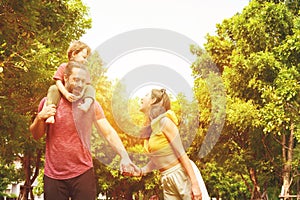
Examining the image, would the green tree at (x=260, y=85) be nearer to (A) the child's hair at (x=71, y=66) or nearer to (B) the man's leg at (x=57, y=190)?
(A) the child's hair at (x=71, y=66)

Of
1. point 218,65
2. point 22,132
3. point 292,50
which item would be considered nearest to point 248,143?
point 218,65

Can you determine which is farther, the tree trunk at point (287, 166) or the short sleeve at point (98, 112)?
the tree trunk at point (287, 166)

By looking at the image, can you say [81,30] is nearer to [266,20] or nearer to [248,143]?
[266,20]

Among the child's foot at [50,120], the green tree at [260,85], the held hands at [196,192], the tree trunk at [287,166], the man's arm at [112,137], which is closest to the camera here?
the child's foot at [50,120]

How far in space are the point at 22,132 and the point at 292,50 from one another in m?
11.5

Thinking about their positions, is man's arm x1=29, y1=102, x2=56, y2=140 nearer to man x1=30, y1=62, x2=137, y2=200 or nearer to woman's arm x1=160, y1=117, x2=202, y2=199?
man x1=30, y1=62, x2=137, y2=200

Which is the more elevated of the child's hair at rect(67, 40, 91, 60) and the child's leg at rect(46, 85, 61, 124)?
the child's hair at rect(67, 40, 91, 60)

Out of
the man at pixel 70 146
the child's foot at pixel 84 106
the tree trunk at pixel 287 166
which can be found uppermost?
the tree trunk at pixel 287 166

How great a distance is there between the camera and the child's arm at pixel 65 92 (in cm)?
432

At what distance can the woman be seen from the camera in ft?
17.9

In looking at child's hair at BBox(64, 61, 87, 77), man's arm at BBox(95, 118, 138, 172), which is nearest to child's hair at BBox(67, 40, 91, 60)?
child's hair at BBox(64, 61, 87, 77)

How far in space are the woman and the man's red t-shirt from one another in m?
1.17

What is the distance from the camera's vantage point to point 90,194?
431 centimetres

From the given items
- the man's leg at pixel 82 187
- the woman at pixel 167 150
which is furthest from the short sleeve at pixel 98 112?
the woman at pixel 167 150
